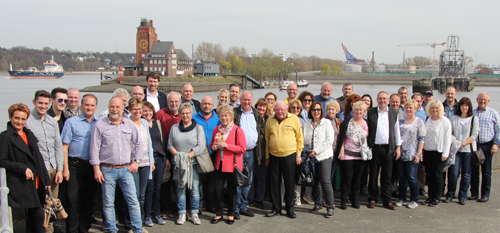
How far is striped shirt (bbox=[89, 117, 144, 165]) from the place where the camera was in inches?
164

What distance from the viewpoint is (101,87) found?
2682 inches

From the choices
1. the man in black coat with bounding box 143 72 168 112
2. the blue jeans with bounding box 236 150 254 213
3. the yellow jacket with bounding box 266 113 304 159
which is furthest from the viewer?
the man in black coat with bounding box 143 72 168 112

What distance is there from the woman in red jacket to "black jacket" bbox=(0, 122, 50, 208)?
2.15 meters

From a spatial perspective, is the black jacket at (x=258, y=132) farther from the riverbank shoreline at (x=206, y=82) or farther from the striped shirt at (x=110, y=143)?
the riverbank shoreline at (x=206, y=82)

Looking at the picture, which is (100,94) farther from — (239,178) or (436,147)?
(436,147)

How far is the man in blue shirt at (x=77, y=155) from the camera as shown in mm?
4258

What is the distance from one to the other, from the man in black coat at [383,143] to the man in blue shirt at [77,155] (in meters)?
4.01

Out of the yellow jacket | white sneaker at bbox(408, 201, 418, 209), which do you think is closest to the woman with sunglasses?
the yellow jacket

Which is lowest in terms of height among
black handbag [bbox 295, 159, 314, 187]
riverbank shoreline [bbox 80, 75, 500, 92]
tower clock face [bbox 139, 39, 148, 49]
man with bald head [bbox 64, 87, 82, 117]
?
black handbag [bbox 295, 159, 314, 187]

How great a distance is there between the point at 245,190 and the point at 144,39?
84.9 metres

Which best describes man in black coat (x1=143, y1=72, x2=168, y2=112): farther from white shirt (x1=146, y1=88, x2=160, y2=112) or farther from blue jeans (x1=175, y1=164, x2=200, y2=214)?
blue jeans (x1=175, y1=164, x2=200, y2=214)

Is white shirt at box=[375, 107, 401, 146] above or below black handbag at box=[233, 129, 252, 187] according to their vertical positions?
above

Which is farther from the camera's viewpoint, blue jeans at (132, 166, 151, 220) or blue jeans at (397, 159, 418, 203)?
blue jeans at (397, 159, 418, 203)

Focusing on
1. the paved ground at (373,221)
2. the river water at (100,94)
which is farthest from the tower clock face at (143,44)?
the paved ground at (373,221)
